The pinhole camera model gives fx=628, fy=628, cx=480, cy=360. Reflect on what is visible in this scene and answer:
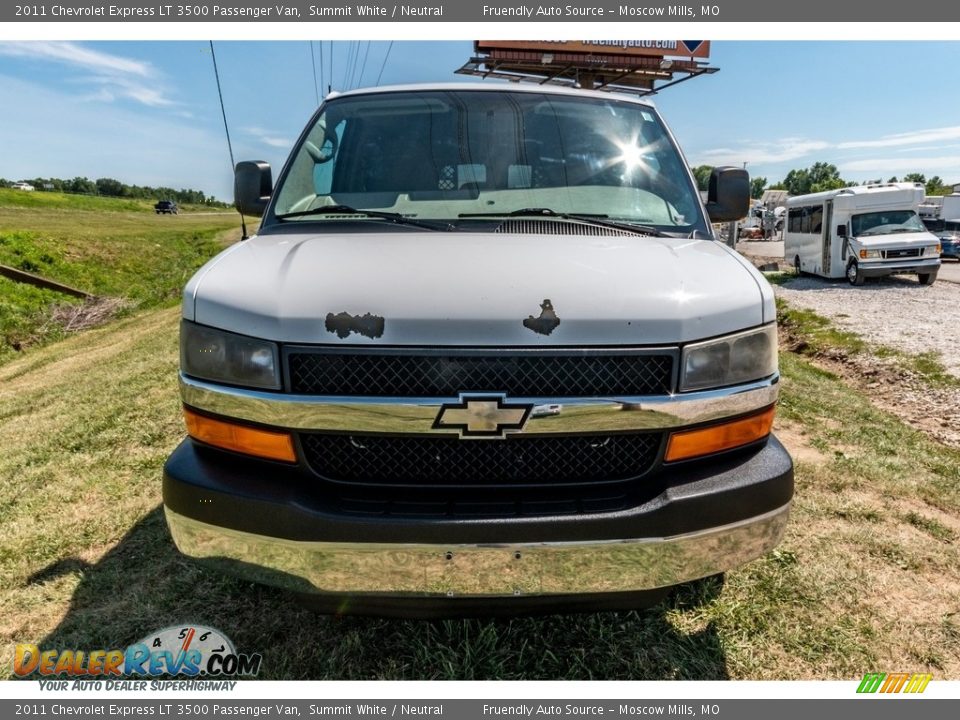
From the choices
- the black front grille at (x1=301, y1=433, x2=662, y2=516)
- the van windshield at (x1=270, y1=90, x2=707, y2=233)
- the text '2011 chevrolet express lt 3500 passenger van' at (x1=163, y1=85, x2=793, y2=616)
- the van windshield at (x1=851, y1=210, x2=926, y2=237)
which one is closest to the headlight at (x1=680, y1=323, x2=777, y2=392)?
the text '2011 chevrolet express lt 3500 passenger van' at (x1=163, y1=85, x2=793, y2=616)

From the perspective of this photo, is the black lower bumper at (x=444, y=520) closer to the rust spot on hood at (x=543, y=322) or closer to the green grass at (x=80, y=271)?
the rust spot on hood at (x=543, y=322)

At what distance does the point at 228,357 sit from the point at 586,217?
1.67 meters

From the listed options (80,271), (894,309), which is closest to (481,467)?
(894,309)

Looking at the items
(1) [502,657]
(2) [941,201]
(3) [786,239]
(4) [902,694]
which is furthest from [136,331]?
(2) [941,201]

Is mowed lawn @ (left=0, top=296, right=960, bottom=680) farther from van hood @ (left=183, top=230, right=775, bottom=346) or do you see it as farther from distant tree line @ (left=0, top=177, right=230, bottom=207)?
distant tree line @ (left=0, top=177, right=230, bottom=207)

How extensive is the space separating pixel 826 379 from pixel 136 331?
41.5 ft

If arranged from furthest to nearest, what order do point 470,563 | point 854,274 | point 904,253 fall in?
point 854,274 → point 904,253 → point 470,563

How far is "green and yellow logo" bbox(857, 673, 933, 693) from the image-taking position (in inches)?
97.7

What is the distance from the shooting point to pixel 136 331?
42.8 ft

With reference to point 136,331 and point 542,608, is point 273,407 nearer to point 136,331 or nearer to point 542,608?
point 542,608

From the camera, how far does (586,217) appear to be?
2.88m

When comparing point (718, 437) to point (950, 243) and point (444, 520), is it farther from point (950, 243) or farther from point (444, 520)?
point (950, 243)

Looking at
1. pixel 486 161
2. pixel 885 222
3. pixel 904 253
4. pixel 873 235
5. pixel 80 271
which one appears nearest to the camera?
pixel 486 161

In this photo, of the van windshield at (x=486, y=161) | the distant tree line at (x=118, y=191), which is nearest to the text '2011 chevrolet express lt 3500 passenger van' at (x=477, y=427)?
the van windshield at (x=486, y=161)
